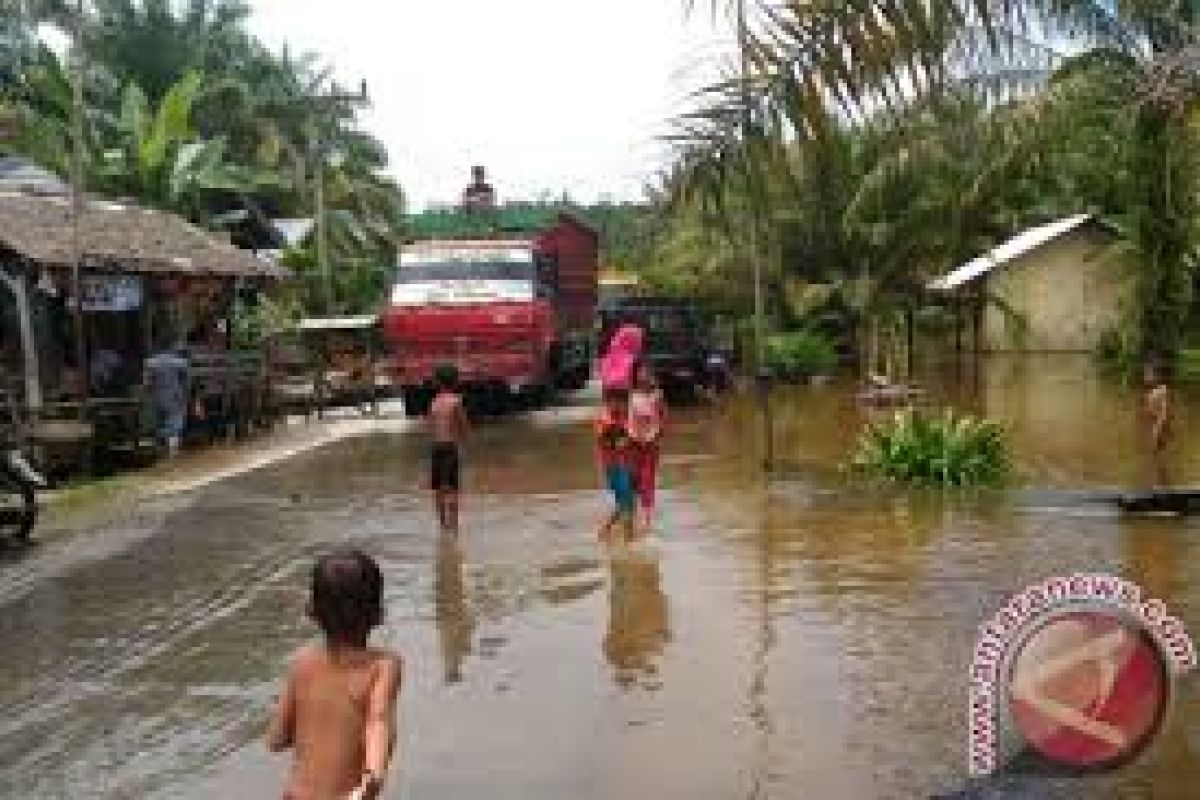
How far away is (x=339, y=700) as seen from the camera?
4914 millimetres

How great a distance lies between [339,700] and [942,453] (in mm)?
13627

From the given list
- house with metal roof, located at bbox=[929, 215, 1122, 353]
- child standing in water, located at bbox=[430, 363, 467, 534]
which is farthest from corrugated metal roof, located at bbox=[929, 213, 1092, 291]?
child standing in water, located at bbox=[430, 363, 467, 534]

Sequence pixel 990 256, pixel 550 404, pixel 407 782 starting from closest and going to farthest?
pixel 407 782, pixel 550 404, pixel 990 256

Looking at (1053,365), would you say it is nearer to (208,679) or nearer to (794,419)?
(794,419)

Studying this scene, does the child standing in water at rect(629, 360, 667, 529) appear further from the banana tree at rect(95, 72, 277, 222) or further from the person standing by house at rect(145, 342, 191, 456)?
the banana tree at rect(95, 72, 277, 222)

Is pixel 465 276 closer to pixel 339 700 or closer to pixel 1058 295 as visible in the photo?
pixel 1058 295

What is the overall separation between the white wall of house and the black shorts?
27.8m

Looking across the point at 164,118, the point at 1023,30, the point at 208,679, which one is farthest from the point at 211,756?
the point at 164,118

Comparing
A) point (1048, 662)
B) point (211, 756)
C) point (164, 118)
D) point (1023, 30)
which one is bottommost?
point (211, 756)

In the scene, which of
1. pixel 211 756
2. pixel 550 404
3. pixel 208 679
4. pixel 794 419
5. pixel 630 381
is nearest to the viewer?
pixel 211 756

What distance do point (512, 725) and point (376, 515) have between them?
28.5 feet

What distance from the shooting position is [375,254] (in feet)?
182

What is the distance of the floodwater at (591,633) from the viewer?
8.16m

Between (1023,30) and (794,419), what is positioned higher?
(1023,30)
